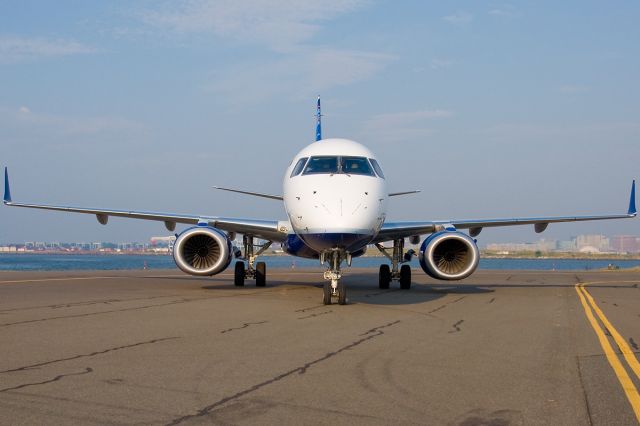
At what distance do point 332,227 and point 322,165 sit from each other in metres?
1.98

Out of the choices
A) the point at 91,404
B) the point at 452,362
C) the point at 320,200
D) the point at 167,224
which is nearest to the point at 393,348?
the point at 452,362

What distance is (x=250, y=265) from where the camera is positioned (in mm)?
22156

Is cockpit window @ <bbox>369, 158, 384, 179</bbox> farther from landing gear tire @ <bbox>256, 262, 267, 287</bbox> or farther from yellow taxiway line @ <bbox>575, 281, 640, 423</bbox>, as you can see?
landing gear tire @ <bbox>256, 262, 267, 287</bbox>

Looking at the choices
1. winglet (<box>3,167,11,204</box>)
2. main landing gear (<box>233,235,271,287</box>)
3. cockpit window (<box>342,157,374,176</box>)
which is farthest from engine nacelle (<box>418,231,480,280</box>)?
winglet (<box>3,167,11,204</box>)

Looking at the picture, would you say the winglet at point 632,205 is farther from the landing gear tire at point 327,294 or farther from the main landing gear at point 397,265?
the landing gear tire at point 327,294

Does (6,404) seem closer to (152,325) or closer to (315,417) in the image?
(315,417)

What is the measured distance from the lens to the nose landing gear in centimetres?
1487

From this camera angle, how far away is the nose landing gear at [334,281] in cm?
1487

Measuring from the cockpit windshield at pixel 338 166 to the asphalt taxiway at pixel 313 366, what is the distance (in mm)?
3253

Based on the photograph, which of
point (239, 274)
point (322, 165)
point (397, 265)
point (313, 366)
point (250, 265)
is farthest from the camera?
point (239, 274)

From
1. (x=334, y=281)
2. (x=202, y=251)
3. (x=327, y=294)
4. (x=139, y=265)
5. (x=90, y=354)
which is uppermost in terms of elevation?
(x=202, y=251)

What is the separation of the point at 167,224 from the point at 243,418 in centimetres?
1890

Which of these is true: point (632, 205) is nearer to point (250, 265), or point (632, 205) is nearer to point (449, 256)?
point (449, 256)

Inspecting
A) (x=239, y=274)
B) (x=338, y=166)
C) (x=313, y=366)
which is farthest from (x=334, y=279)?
(x=239, y=274)
